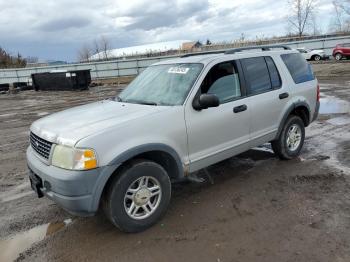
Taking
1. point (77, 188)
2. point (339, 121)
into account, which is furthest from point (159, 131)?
point (339, 121)

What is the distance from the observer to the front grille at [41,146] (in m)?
4.01

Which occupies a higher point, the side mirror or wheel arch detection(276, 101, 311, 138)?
the side mirror

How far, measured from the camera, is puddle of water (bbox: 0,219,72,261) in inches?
155

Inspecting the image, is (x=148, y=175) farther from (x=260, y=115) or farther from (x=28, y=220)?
(x=260, y=115)

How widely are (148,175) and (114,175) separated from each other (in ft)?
1.30

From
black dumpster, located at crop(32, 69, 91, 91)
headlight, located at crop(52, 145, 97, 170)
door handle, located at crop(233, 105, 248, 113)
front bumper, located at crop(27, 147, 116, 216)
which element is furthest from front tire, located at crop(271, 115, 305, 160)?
black dumpster, located at crop(32, 69, 91, 91)

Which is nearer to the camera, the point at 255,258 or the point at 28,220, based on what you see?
the point at 255,258

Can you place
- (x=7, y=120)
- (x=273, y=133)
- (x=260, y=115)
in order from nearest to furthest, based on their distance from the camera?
(x=260, y=115), (x=273, y=133), (x=7, y=120)

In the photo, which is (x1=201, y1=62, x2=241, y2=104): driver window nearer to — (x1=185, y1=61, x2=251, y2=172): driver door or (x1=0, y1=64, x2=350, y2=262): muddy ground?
(x1=185, y1=61, x2=251, y2=172): driver door

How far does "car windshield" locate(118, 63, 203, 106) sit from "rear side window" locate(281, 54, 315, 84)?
2.05 m

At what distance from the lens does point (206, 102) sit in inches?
174

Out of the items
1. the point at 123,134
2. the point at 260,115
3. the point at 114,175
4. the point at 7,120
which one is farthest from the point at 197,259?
the point at 7,120

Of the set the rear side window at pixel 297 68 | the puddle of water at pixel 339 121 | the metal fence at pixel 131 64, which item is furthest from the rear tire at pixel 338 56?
the rear side window at pixel 297 68

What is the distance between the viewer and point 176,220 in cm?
439
